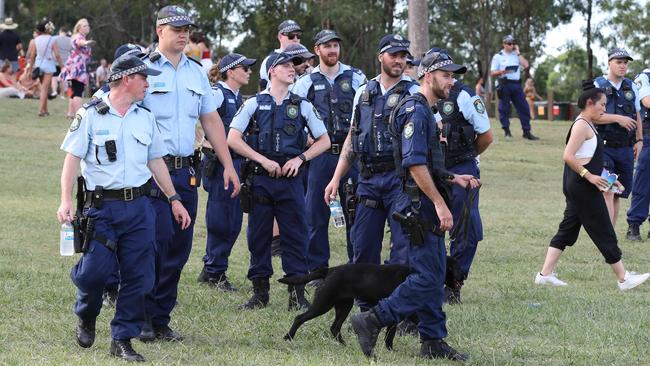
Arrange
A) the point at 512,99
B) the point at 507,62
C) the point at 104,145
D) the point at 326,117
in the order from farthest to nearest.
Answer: the point at 512,99, the point at 507,62, the point at 326,117, the point at 104,145

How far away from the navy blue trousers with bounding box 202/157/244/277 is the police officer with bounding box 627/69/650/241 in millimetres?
5706

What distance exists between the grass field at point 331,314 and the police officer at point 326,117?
56 cm

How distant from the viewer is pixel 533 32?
5059 centimetres

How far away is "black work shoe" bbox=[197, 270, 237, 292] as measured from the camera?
33.7 feet

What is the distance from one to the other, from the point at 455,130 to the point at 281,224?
5.37 ft

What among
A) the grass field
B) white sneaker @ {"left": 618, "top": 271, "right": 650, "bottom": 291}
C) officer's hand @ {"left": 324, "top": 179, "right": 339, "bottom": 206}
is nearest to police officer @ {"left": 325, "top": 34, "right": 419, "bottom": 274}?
officer's hand @ {"left": 324, "top": 179, "right": 339, "bottom": 206}

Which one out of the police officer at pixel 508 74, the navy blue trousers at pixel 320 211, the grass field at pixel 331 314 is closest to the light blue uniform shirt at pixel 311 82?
the navy blue trousers at pixel 320 211

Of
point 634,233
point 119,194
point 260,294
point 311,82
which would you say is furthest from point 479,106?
point 634,233

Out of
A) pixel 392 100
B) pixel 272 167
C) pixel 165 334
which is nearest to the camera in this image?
pixel 165 334

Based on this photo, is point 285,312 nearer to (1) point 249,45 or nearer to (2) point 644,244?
(2) point 644,244

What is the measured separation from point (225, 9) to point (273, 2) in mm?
3747

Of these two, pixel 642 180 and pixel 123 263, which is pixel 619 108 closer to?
pixel 642 180

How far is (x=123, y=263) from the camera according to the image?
24.0 ft

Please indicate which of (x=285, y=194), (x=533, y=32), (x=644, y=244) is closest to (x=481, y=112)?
(x=285, y=194)
